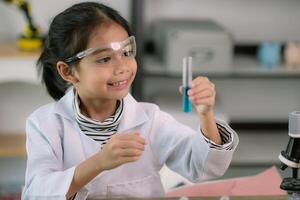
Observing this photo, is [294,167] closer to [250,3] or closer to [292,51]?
[292,51]

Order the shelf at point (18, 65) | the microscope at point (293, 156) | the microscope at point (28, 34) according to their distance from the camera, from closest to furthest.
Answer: the microscope at point (293, 156) < the shelf at point (18, 65) < the microscope at point (28, 34)

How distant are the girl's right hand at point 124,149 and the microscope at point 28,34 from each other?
1.88 m

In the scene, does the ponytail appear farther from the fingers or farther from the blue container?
the blue container

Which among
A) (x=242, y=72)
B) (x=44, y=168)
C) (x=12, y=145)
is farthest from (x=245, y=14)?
(x=44, y=168)

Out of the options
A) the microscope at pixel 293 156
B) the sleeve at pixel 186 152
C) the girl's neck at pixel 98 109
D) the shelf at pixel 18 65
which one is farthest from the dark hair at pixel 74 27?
the shelf at pixel 18 65

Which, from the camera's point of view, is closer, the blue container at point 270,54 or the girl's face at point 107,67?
the girl's face at point 107,67

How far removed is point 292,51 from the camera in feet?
9.96

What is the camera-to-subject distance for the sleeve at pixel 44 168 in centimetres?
118

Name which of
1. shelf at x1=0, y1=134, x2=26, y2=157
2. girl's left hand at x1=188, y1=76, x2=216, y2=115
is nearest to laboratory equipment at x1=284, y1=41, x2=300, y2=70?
shelf at x1=0, y1=134, x2=26, y2=157

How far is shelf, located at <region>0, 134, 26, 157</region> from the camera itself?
2917mm

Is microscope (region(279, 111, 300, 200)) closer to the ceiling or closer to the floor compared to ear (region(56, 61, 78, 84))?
closer to the floor

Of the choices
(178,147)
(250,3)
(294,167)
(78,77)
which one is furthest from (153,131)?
(250,3)

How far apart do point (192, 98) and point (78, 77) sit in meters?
0.30

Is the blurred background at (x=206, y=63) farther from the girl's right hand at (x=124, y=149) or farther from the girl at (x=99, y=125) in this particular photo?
the girl's right hand at (x=124, y=149)
